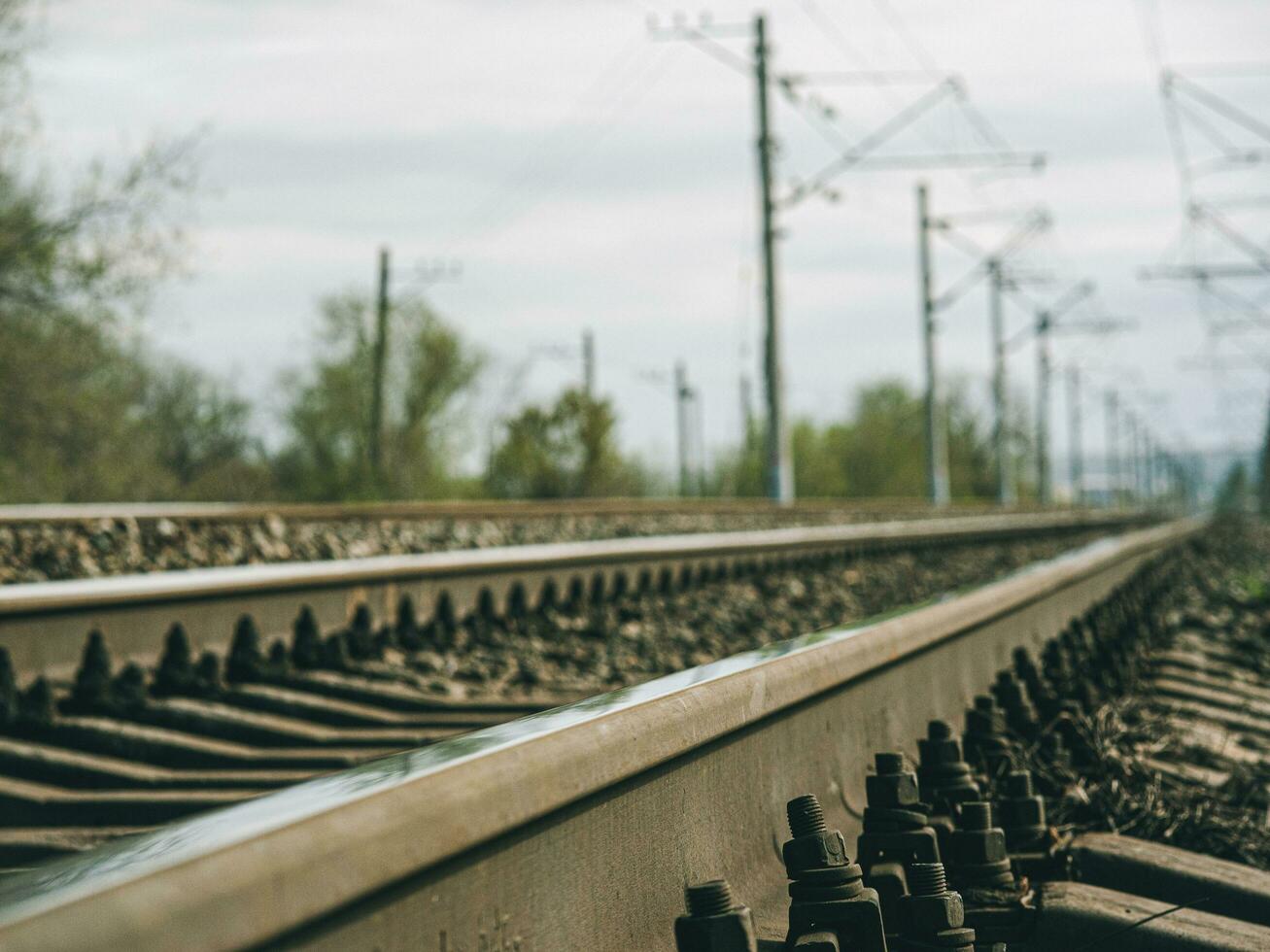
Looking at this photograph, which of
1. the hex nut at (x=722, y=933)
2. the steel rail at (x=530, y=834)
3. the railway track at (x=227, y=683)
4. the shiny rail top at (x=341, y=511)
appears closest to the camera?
the steel rail at (x=530, y=834)

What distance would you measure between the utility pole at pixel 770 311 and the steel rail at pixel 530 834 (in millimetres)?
24570

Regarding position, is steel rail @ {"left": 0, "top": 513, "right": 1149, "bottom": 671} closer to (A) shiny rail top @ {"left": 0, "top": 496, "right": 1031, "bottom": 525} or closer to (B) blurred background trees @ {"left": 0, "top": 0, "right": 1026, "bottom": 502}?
(A) shiny rail top @ {"left": 0, "top": 496, "right": 1031, "bottom": 525}

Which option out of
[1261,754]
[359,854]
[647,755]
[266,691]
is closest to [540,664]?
[266,691]

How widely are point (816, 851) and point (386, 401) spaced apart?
1882 inches

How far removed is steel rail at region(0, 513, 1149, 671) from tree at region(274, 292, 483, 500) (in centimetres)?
3690

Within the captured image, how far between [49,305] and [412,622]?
18.3 meters

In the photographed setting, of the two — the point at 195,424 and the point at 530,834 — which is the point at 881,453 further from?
the point at 530,834

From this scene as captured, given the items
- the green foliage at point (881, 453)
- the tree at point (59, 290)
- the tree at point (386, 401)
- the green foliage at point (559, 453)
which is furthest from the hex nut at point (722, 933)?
the green foliage at point (881, 453)

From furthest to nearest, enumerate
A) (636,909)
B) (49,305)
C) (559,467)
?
1. (559,467)
2. (49,305)
3. (636,909)

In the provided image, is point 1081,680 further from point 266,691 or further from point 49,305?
point 49,305

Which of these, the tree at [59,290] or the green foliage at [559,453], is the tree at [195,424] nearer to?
the green foliage at [559,453]

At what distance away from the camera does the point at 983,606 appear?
5156 millimetres

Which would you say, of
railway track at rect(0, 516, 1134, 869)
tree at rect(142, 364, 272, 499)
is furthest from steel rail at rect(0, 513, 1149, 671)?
tree at rect(142, 364, 272, 499)

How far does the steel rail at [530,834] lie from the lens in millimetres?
1205
